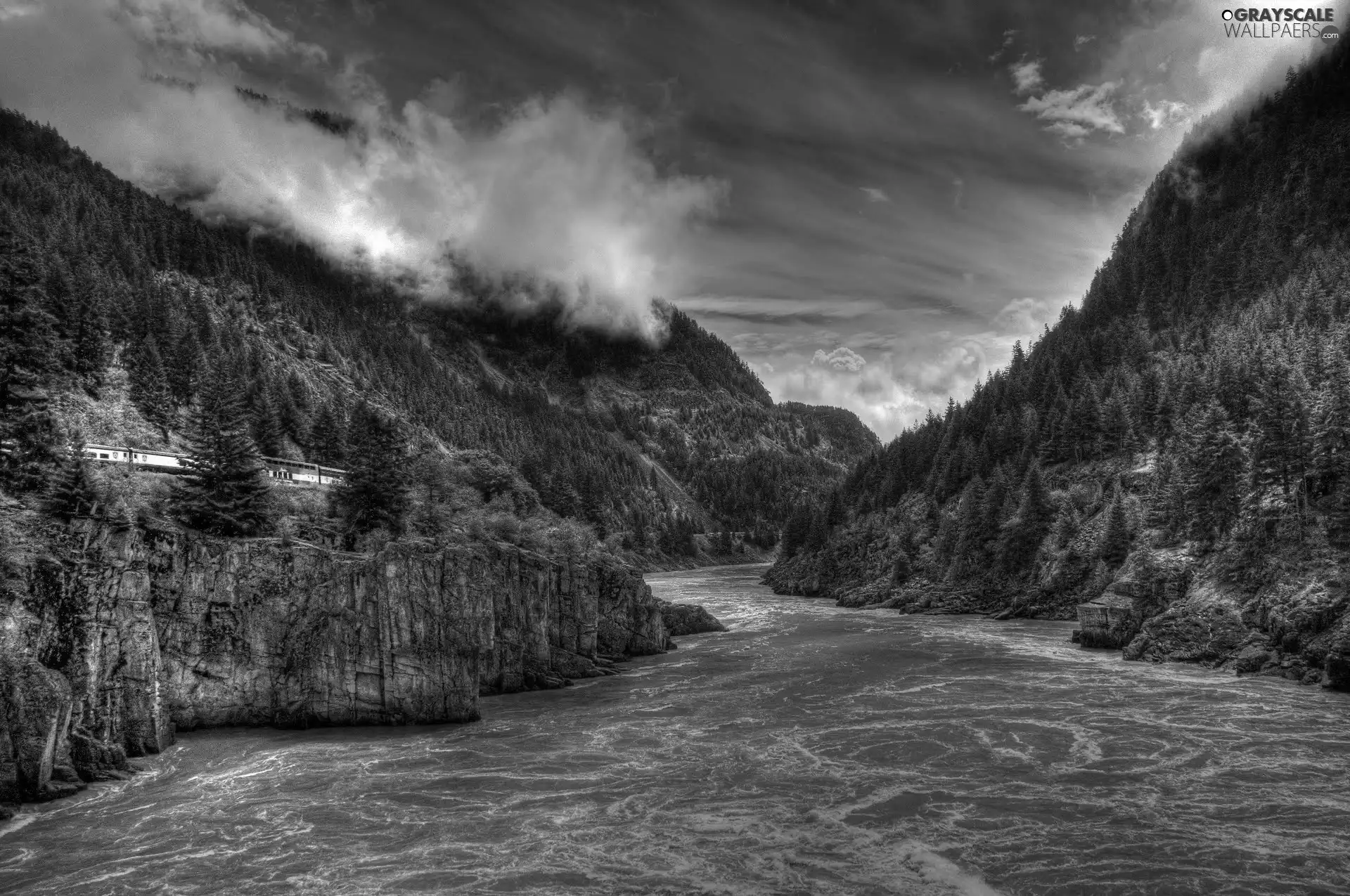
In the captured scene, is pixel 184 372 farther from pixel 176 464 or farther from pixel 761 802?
pixel 761 802

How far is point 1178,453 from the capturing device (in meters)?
85.8

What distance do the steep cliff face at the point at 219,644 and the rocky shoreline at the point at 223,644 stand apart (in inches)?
2.7

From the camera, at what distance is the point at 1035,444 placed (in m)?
119

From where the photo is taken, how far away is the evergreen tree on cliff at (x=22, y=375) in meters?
39.4

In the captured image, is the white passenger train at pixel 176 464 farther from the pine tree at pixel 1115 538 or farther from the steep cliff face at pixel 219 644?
the pine tree at pixel 1115 538

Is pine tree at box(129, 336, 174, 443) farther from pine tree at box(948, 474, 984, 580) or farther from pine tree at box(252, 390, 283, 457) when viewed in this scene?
pine tree at box(948, 474, 984, 580)

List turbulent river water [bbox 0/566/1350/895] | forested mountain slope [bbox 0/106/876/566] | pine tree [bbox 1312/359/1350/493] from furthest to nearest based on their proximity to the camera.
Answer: pine tree [bbox 1312/359/1350/493] → forested mountain slope [bbox 0/106/876/566] → turbulent river water [bbox 0/566/1350/895]

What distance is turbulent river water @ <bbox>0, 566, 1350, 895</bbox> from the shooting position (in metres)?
23.3

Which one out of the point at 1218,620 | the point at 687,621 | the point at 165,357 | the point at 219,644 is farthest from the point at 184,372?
the point at 1218,620

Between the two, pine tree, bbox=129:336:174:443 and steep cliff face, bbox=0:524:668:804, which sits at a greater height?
pine tree, bbox=129:336:174:443

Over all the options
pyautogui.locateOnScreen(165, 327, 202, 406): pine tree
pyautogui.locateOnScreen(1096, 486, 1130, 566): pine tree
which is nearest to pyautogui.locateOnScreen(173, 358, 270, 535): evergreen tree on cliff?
pyautogui.locateOnScreen(165, 327, 202, 406): pine tree

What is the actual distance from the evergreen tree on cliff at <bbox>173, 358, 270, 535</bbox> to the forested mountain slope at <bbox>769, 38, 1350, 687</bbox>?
2541 inches

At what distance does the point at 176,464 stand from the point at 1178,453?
100095 mm

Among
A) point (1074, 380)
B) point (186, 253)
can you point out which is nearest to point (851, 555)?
point (1074, 380)
